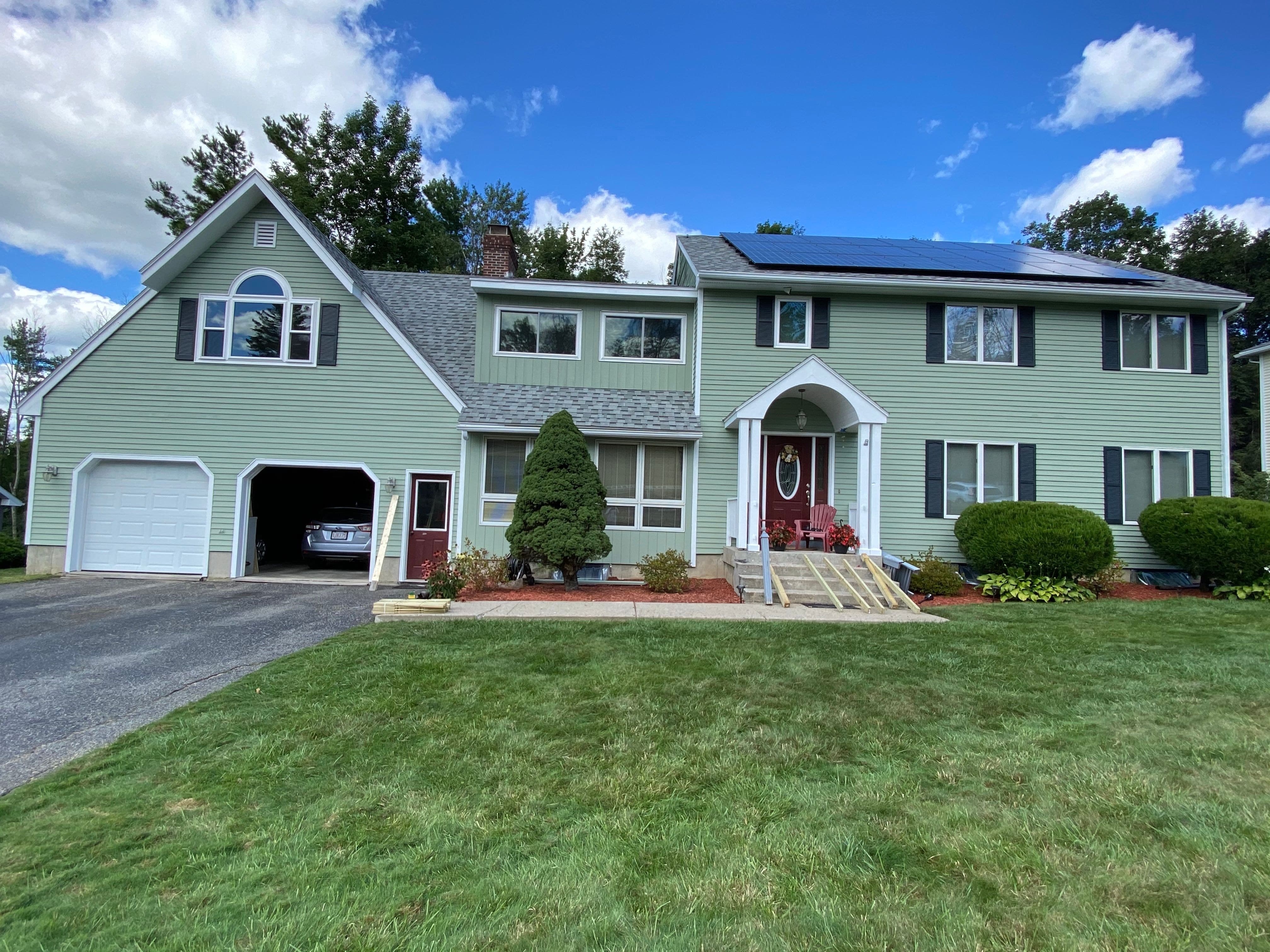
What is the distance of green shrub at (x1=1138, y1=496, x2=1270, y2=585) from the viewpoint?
1009cm

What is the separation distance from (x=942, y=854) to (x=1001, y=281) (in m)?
12.6

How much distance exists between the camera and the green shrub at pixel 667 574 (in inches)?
413

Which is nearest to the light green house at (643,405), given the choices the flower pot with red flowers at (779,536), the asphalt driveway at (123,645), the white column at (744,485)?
the white column at (744,485)

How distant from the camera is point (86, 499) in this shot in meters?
11.9

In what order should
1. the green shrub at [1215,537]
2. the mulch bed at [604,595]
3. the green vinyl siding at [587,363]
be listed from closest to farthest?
1. the mulch bed at [604,595]
2. the green shrub at [1215,537]
3. the green vinyl siding at [587,363]

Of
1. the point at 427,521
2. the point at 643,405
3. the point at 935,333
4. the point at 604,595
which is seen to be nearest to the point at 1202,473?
the point at 935,333

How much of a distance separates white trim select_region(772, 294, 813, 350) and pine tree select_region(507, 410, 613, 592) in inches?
185

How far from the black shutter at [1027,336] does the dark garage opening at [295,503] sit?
44.1ft

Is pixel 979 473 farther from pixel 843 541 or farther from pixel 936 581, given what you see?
pixel 843 541

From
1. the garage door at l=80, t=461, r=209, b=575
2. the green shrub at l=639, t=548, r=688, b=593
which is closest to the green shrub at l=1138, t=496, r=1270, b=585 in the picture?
the green shrub at l=639, t=548, r=688, b=593

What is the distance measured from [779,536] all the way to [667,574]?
2352mm

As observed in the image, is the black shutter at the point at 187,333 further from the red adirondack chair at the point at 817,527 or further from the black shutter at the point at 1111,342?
the black shutter at the point at 1111,342

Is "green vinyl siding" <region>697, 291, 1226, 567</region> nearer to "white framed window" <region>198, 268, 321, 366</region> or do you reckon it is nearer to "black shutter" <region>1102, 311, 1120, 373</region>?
"black shutter" <region>1102, 311, 1120, 373</region>

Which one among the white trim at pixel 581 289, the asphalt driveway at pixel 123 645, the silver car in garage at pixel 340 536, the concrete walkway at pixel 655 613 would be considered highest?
the white trim at pixel 581 289
